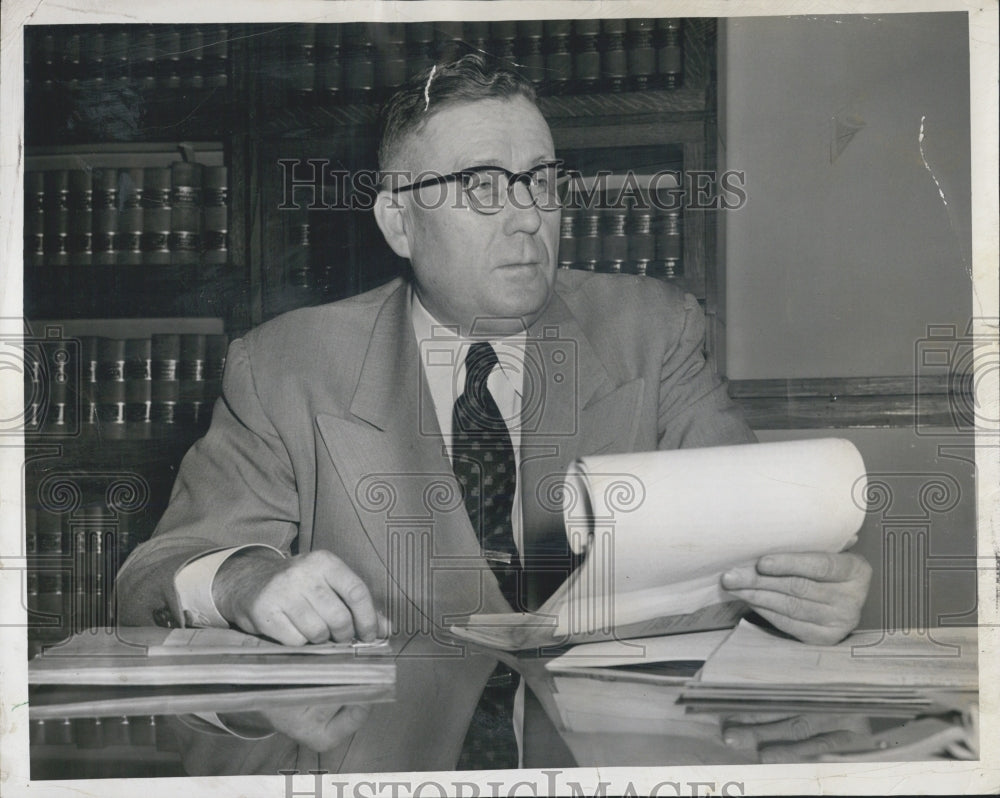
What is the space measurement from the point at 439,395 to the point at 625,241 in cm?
42

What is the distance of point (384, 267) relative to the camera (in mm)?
1867

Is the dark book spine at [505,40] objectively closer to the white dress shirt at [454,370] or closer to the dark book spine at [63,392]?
the white dress shirt at [454,370]

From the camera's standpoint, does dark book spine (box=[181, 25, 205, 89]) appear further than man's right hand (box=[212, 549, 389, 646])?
Yes

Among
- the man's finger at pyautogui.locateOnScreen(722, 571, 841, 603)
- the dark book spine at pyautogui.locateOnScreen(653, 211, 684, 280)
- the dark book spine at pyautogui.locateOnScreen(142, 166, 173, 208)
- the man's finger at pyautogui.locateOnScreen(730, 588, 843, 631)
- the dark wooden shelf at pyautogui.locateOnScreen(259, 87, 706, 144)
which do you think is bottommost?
the man's finger at pyautogui.locateOnScreen(730, 588, 843, 631)

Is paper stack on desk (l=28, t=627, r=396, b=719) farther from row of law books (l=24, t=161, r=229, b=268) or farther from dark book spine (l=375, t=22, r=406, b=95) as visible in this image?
dark book spine (l=375, t=22, r=406, b=95)

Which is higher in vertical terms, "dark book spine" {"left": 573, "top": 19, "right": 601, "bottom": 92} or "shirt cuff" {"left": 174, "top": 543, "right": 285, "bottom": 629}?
"dark book spine" {"left": 573, "top": 19, "right": 601, "bottom": 92}

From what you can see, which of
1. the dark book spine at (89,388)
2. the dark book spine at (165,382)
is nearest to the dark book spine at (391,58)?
the dark book spine at (165,382)

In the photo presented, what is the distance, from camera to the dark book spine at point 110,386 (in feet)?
6.17

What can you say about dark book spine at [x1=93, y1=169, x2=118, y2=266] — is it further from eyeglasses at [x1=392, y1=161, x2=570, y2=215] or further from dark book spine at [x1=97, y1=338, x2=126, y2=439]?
eyeglasses at [x1=392, y1=161, x2=570, y2=215]

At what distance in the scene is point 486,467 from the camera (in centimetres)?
184

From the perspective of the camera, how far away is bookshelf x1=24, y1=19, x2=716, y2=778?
1867 mm

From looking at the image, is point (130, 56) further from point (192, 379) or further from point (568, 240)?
point (568, 240)

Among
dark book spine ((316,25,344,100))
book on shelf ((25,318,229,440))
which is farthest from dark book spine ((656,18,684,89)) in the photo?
book on shelf ((25,318,229,440))

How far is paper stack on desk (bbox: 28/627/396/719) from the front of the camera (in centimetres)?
171
